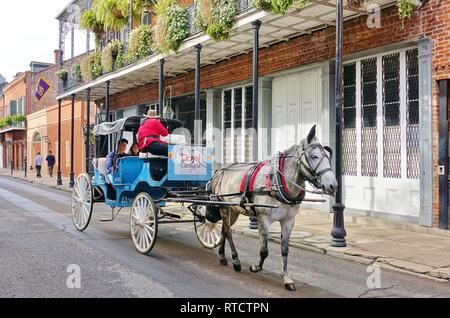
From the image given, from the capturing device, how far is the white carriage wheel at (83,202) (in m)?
9.58

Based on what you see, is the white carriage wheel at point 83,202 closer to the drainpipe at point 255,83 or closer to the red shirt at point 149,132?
the red shirt at point 149,132

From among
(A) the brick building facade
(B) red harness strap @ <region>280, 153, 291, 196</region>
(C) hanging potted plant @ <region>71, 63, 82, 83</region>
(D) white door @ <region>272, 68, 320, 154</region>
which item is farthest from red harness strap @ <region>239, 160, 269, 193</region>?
(C) hanging potted plant @ <region>71, 63, 82, 83</region>

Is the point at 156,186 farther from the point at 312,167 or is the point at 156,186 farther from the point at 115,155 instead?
the point at 312,167

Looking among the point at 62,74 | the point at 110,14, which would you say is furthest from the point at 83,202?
the point at 62,74

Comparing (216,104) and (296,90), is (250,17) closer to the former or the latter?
(296,90)

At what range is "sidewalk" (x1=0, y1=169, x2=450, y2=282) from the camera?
23.5ft

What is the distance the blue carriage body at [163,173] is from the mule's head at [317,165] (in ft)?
8.92

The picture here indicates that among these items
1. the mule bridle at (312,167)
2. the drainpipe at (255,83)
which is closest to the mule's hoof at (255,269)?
the mule bridle at (312,167)

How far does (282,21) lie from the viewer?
11.6 meters

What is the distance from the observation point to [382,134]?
36.1ft

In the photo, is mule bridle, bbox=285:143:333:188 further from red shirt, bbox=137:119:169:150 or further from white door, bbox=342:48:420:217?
white door, bbox=342:48:420:217
